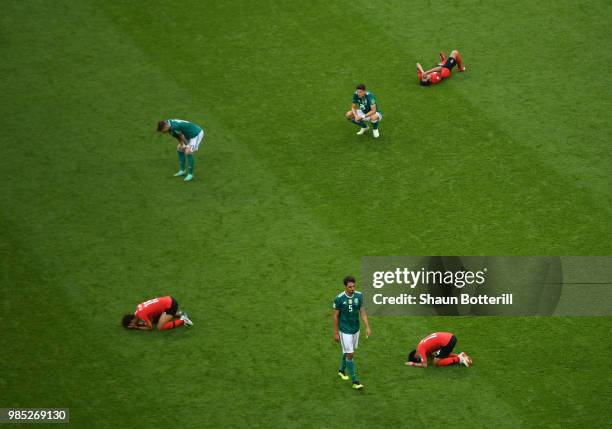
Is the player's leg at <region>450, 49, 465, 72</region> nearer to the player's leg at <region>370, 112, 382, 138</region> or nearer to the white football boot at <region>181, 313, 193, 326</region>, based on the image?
the player's leg at <region>370, 112, 382, 138</region>

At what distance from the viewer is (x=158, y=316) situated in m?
16.6

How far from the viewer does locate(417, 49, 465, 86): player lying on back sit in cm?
2272

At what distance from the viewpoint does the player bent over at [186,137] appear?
19.7 meters

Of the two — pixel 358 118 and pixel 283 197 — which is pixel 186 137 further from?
pixel 358 118

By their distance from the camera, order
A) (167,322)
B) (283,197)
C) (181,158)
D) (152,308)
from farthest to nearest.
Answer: (181,158)
(283,197)
(167,322)
(152,308)

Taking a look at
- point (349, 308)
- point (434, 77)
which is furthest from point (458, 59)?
point (349, 308)

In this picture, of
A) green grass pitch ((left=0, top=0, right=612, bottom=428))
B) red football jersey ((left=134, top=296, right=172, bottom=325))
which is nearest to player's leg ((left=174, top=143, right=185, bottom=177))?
green grass pitch ((left=0, top=0, right=612, bottom=428))

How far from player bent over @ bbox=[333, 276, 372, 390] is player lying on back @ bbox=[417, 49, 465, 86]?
30.5 ft

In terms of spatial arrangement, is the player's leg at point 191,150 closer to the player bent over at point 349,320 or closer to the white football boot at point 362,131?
the white football boot at point 362,131

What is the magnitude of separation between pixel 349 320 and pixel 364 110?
7.40 meters

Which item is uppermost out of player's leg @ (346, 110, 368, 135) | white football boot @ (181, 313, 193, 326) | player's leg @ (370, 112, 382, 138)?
player's leg @ (346, 110, 368, 135)

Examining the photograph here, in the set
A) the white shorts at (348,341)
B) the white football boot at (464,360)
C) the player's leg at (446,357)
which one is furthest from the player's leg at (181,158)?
the white football boot at (464,360)

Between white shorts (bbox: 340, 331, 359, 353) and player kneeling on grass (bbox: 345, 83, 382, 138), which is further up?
player kneeling on grass (bbox: 345, 83, 382, 138)

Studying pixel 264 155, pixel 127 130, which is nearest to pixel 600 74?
pixel 264 155
